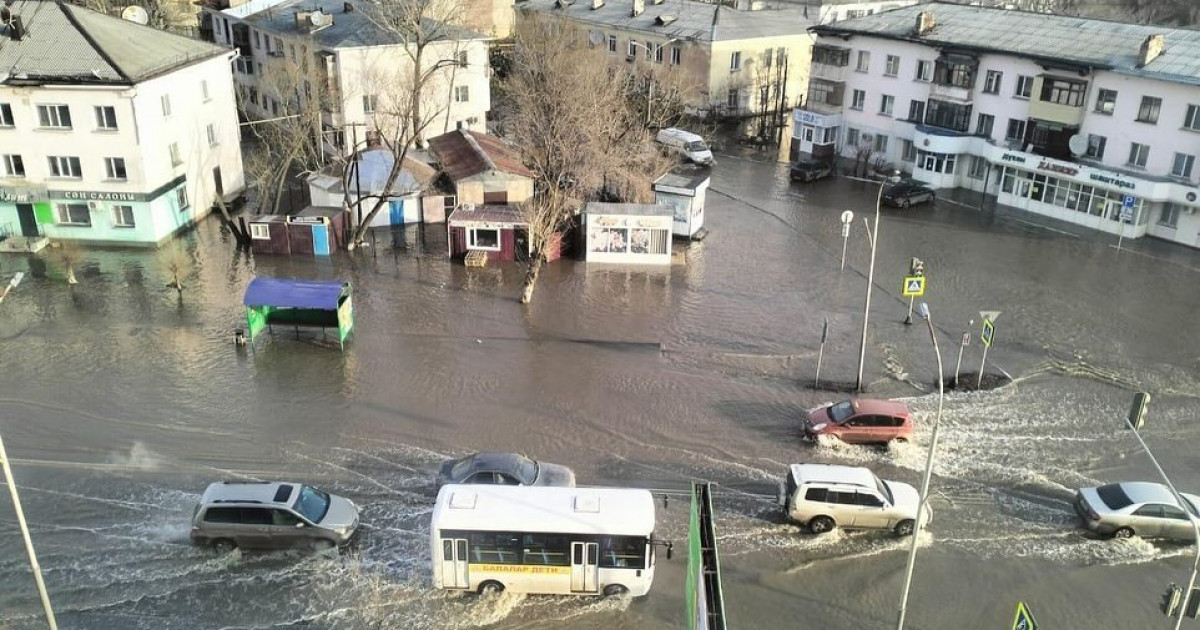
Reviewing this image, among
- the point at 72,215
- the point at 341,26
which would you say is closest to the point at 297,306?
the point at 72,215

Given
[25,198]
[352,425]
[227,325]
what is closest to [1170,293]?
[352,425]

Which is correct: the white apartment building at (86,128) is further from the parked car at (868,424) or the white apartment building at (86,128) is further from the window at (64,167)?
the parked car at (868,424)

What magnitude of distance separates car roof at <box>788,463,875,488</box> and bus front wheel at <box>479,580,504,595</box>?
684cm

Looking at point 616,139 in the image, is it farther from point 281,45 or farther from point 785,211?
point 281,45

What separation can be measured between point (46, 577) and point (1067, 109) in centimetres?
4354

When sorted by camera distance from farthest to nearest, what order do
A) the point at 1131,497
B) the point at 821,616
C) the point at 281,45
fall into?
the point at 281,45 → the point at 1131,497 → the point at 821,616

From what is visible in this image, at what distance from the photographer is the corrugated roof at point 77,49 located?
3400 cm

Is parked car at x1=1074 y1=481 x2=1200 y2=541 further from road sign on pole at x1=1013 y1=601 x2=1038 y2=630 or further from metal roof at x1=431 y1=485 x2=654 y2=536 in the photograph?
metal roof at x1=431 y1=485 x2=654 y2=536

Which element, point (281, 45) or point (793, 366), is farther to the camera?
point (281, 45)

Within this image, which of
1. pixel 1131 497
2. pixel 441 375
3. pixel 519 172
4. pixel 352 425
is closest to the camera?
pixel 1131 497

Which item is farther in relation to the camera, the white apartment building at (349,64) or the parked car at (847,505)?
the white apartment building at (349,64)

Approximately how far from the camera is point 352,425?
2342 centimetres

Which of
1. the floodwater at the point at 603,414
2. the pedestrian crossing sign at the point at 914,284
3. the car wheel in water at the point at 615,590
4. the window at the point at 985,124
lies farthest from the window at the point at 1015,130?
the car wheel in water at the point at 615,590

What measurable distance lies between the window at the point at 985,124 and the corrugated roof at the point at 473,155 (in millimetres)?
23573
